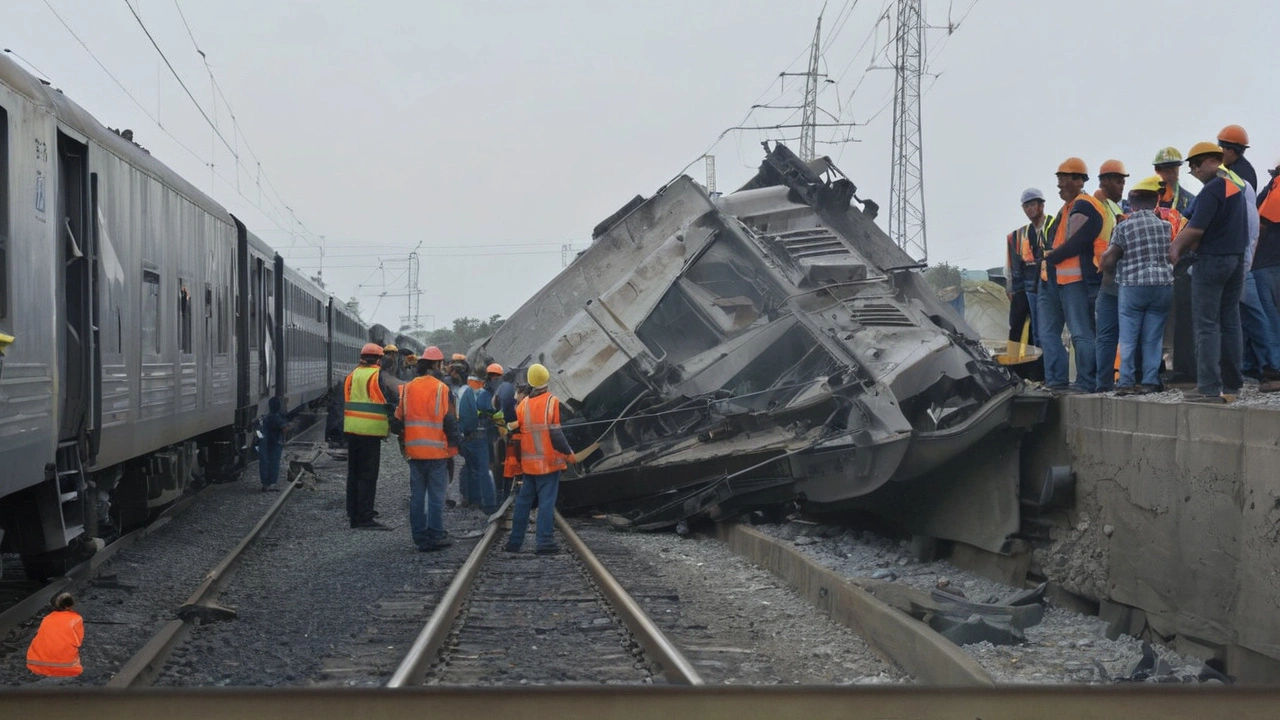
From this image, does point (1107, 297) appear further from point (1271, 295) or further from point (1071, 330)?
point (1271, 295)

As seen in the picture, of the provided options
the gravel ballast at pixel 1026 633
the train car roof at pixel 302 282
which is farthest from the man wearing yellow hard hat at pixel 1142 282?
the train car roof at pixel 302 282

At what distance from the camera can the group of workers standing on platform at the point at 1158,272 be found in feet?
24.4

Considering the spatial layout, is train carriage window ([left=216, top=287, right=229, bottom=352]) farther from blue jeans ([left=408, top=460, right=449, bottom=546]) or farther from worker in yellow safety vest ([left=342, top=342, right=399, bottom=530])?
blue jeans ([left=408, top=460, right=449, bottom=546])

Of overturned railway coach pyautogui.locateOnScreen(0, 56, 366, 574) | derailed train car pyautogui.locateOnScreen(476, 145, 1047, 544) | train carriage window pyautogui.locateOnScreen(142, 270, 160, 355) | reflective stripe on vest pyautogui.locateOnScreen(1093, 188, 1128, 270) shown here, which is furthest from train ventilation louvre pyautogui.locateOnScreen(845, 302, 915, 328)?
train carriage window pyautogui.locateOnScreen(142, 270, 160, 355)

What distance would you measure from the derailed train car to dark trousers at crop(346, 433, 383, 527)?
7.42 feet

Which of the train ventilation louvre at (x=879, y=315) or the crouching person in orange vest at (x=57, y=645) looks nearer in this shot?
the crouching person in orange vest at (x=57, y=645)

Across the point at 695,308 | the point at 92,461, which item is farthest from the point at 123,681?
the point at 695,308

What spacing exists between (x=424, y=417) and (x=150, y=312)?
244cm

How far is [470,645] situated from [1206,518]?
3987 millimetres

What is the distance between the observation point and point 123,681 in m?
5.55

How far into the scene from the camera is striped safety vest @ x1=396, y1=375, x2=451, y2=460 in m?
10.7

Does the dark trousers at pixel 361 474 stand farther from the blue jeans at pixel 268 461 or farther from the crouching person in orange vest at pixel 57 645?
the crouching person in orange vest at pixel 57 645

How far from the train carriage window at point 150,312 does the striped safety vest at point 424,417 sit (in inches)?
83.4

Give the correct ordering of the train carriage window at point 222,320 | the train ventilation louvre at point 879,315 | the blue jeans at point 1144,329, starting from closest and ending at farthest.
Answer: the blue jeans at point 1144,329 → the train carriage window at point 222,320 → the train ventilation louvre at point 879,315
